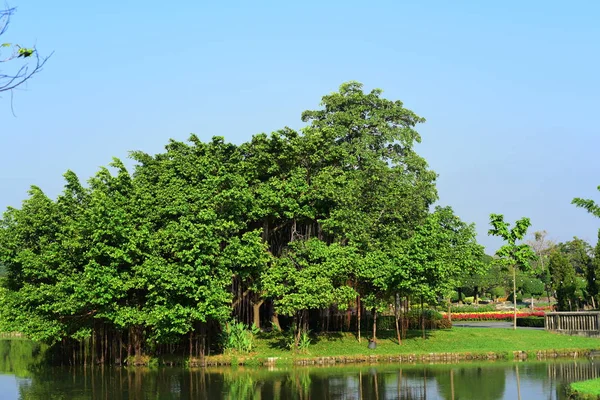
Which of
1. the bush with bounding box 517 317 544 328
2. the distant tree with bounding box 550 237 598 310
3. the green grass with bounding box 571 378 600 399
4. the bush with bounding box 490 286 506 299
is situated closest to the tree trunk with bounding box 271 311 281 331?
the bush with bounding box 517 317 544 328

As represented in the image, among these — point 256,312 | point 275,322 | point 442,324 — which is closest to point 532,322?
point 442,324

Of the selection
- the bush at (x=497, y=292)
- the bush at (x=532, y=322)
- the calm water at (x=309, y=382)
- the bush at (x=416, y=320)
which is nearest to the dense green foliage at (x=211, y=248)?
Result: the calm water at (x=309, y=382)

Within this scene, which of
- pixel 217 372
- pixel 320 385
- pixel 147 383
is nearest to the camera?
pixel 320 385

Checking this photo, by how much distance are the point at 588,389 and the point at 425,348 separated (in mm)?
14352

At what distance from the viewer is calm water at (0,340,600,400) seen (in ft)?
77.5

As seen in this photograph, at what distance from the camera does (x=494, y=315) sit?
2127 inches

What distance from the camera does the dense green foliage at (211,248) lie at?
31.8 meters

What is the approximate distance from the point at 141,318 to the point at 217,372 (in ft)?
14.3

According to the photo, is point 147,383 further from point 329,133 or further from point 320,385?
point 329,133

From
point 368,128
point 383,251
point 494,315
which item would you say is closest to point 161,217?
point 383,251

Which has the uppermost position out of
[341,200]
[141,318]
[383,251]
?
[341,200]

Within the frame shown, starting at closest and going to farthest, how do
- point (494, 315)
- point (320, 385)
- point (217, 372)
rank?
point (320, 385), point (217, 372), point (494, 315)

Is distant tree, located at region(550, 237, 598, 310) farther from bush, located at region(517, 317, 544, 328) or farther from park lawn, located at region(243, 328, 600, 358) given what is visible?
park lawn, located at region(243, 328, 600, 358)

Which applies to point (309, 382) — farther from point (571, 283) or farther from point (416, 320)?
point (571, 283)
